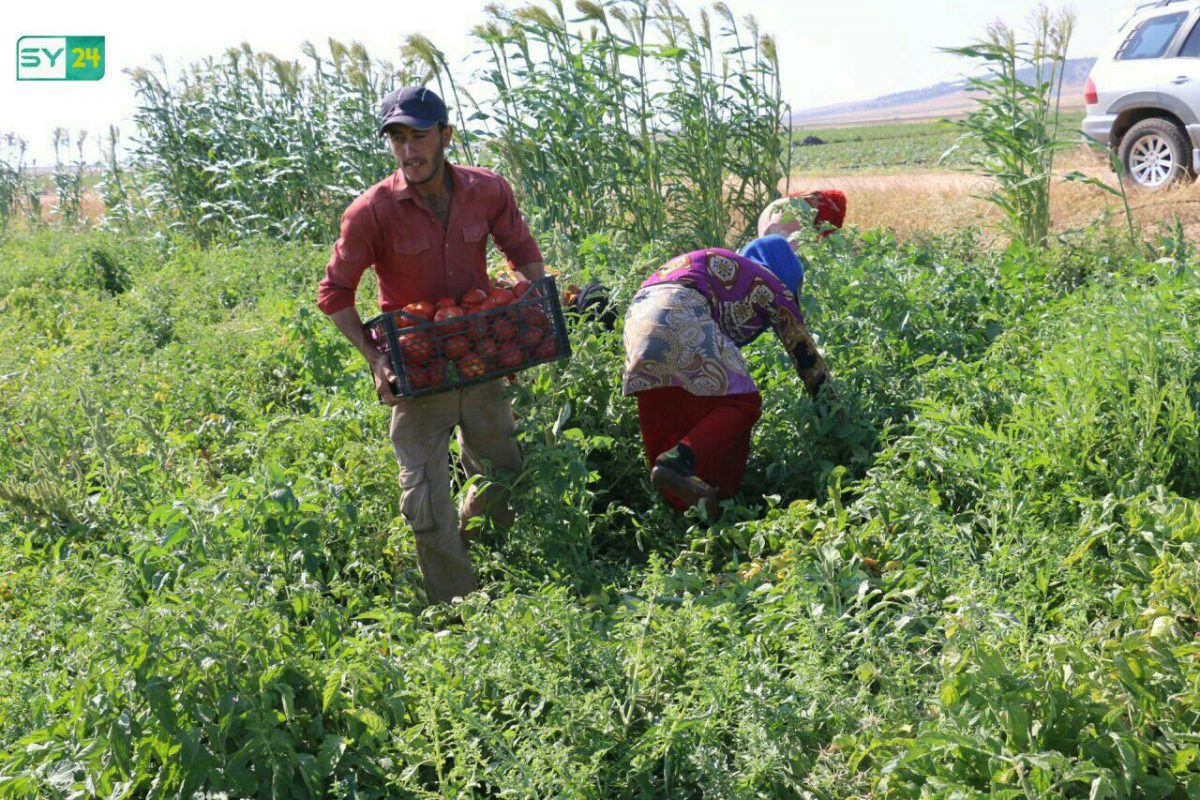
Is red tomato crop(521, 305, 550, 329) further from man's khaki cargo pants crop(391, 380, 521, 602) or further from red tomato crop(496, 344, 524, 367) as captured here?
man's khaki cargo pants crop(391, 380, 521, 602)

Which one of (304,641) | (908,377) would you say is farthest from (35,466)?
(908,377)

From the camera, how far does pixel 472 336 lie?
3957 mm

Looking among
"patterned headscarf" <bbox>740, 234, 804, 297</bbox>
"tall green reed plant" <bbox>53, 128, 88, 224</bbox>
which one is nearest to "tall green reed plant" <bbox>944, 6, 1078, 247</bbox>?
"patterned headscarf" <bbox>740, 234, 804, 297</bbox>

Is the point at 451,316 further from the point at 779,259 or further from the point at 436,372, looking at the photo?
the point at 779,259

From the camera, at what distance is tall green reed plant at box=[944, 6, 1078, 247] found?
6.85m

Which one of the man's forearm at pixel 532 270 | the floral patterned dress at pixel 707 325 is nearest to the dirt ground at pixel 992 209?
the floral patterned dress at pixel 707 325

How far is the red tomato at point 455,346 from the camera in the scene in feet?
12.9

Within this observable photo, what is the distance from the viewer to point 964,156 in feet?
23.9

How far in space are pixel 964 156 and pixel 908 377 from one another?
282cm

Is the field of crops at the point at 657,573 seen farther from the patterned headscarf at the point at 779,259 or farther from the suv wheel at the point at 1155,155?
the suv wheel at the point at 1155,155

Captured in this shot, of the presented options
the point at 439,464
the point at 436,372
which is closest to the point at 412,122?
the point at 436,372

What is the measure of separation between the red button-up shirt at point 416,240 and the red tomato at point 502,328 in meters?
0.27

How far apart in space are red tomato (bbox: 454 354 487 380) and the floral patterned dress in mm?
785

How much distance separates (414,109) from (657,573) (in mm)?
1643
